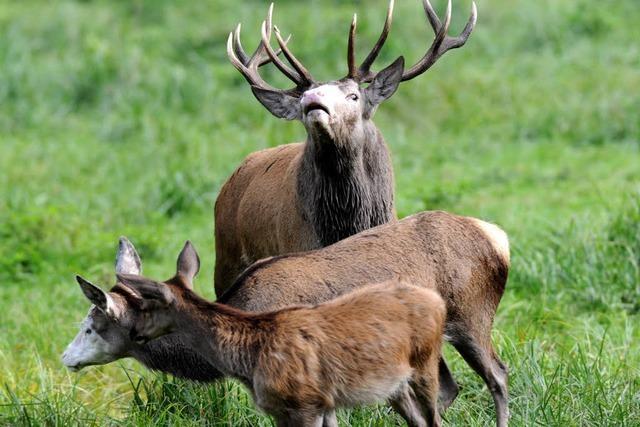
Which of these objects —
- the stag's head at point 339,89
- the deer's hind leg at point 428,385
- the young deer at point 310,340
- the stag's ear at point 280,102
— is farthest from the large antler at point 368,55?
the deer's hind leg at point 428,385

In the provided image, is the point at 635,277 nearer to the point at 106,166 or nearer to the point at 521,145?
the point at 521,145

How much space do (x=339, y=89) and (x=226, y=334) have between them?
5.94 ft

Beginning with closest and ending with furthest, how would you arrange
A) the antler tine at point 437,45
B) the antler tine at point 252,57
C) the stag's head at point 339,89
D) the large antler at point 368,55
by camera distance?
the stag's head at point 339,89 → the large antler at point 368,55 → the antler tine at point 437,45 → the antler tine at point 252,57

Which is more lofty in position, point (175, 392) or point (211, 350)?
point (211, 350)

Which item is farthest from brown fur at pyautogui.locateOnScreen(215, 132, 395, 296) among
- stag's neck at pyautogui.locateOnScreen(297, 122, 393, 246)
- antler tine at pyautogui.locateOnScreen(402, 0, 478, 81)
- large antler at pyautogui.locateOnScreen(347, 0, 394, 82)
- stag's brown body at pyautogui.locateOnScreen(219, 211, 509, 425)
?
stag's brown body at pyautogui.locateOnScreen(219, 211, 509, 425)

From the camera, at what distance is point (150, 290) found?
203 inches

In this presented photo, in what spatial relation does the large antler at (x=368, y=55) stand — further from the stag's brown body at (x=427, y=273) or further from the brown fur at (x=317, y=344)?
the brown fur at (x=317, y=344)

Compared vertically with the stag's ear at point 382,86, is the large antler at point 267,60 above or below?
above

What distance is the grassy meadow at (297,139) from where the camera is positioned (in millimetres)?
6473

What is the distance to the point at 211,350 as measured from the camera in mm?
5371

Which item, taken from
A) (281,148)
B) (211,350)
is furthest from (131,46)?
(211,350)

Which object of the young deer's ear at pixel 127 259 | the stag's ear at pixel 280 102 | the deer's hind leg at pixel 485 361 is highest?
the stag's ear at pixel 280 102

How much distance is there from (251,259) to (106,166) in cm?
495

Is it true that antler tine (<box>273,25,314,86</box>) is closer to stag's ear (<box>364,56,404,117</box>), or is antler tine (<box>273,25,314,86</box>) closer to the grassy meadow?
stag's ear (<box>364,56,404,117</box>)
